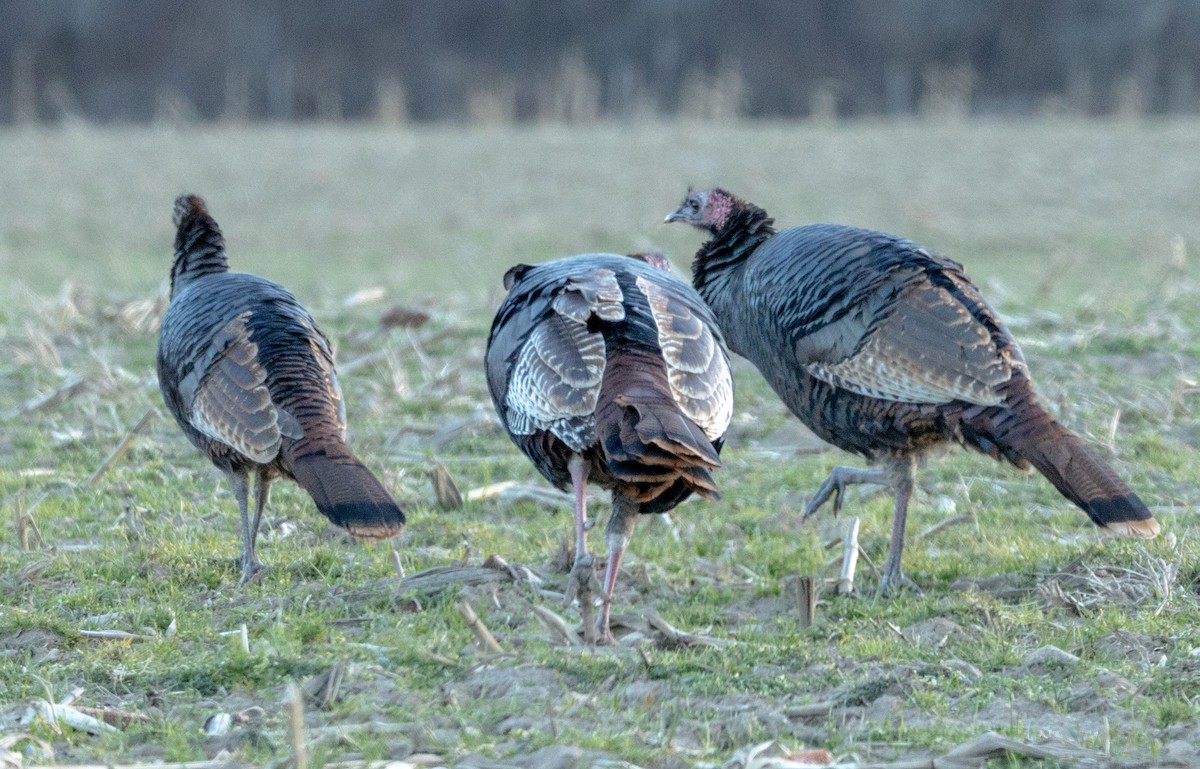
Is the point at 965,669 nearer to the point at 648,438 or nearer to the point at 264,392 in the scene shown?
the point at 648,438

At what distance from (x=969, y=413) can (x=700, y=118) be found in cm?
1666

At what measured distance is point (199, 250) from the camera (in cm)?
609

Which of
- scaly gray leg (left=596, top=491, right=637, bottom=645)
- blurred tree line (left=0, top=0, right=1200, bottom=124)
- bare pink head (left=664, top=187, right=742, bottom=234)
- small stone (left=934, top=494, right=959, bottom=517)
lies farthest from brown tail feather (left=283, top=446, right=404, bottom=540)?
blurred tree line (left=0, top=0, right=1200, bottom=124)

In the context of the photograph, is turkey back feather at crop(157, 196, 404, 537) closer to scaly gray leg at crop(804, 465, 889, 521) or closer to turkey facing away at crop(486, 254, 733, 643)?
turkey facing away at crop(486, 254, 733, 643)

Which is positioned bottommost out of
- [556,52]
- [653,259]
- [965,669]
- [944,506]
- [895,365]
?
[556,52]

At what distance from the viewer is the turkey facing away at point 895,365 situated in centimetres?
485

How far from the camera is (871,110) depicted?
26062 mm

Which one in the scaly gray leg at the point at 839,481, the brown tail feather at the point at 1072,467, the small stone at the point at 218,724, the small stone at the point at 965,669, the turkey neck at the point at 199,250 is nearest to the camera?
the small stone at the point at 218,724

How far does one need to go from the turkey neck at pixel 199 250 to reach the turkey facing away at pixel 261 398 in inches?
7.2

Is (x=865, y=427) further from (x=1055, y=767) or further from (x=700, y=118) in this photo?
(x=700, y=118)

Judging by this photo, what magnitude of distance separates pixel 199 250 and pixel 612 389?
233cm

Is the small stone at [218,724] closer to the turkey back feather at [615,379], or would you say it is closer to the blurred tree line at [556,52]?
the turkey back feather at [615,379]

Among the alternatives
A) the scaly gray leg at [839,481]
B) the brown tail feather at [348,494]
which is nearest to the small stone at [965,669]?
the scaly gray leg at [839,481]

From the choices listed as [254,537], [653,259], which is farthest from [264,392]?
[653,259]
